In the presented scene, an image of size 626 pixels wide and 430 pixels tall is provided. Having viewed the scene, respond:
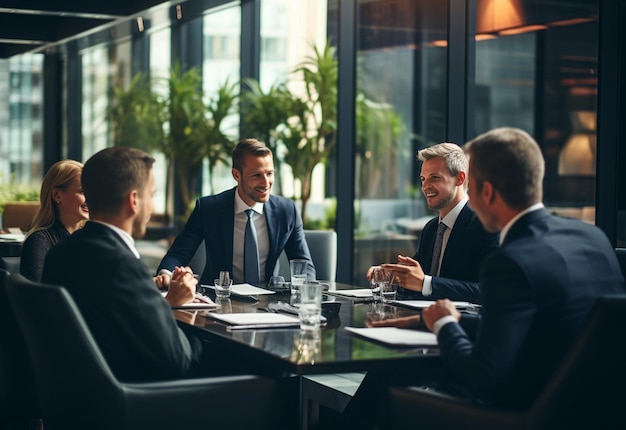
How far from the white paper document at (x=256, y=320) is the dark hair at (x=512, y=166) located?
84cm

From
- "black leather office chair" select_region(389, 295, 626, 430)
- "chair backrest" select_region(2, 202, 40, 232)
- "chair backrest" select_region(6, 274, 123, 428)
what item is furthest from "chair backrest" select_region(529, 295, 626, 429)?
"chair backrest" select_region(2, 202, 40, 232)

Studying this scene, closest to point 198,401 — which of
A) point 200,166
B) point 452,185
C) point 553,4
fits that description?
point 452,185

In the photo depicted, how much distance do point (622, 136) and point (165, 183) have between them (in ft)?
21.1

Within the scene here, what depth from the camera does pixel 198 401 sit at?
251cm

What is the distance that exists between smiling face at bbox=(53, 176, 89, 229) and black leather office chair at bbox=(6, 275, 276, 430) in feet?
3.71

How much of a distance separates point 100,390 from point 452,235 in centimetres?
182

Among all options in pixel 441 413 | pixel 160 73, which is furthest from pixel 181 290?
pixel 160 73

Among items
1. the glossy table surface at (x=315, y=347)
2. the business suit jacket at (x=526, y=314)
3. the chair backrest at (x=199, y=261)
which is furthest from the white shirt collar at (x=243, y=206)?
the business suit jacket at (x=526, y=314)

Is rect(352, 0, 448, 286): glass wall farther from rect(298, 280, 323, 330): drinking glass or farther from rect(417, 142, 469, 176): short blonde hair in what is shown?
rect(298, 280, 323, 330): drinking glass

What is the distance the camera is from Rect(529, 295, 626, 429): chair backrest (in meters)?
2.14

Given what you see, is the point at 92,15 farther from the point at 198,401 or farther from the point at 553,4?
the point at 198,401

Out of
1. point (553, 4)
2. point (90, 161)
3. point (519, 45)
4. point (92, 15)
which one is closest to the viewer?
point (90, 161)

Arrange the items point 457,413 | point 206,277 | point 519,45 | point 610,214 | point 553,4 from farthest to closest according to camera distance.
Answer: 1. point 519,45
2. point 553,4
3. point 610,214
4. point 206,277
5. point 457,413

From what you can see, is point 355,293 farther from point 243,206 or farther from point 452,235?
point 243,206
